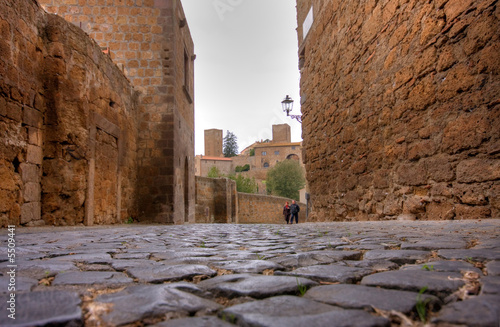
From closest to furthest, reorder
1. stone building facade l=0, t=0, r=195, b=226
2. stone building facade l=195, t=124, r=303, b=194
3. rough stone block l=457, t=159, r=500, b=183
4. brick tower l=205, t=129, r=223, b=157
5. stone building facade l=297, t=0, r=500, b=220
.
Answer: rough stone block l=457, t=159, r=500, b=183 < stone building facade l=297, t=0, r=500, b=220 < stone building facade l=0, t=0, r=195, b=226 < stone building facade l=195, t=124, r=303, b=194 < brick tower l=205, t=129, r=223, b=157

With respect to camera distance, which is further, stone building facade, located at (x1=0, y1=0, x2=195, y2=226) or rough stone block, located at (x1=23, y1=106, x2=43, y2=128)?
rough stone block, located at (x1=23, y1=106, x2=43, y2=128)

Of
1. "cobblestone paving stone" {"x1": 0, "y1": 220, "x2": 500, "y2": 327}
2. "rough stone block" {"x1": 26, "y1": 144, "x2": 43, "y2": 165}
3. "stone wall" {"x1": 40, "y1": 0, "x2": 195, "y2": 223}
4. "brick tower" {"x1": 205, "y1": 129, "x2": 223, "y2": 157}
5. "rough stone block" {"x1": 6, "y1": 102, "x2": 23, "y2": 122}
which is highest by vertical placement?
"brick tower" {"x1": 205, "y1": 129, "x2": 223, "y2": 157}

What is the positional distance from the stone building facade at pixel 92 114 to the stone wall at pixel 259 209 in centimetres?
1287

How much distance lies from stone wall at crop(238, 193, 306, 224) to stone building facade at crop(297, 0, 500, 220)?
1735 centimetres

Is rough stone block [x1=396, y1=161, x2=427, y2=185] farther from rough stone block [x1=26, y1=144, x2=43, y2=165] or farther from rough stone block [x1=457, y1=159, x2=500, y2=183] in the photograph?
rough stone block [x1=26, y1=144, x2=43, y2=165]

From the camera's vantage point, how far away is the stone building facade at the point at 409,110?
3.27 m

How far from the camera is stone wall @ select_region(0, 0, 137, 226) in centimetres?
442

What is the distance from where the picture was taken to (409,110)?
14.3 feet

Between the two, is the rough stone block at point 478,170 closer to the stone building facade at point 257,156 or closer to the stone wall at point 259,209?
the stone wall at point 259,209

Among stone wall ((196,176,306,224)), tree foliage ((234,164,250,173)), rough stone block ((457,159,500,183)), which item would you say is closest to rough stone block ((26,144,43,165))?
rough stone block ((457,159,500,183))

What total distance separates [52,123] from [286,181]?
128 ft

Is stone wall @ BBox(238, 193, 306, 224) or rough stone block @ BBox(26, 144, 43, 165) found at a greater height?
rough stone block @ BBox(26, 144, 43, 165)

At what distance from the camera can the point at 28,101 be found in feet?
15.9

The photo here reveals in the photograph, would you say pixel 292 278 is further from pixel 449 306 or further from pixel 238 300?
pixel 449 306
